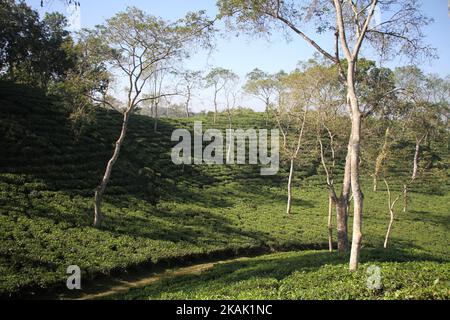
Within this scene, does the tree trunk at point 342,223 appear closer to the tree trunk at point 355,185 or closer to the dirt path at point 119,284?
the tree trunk at point 355,185

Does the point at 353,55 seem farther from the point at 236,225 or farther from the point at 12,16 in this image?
the point at 12,16

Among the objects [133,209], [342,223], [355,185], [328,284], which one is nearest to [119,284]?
[133,209]

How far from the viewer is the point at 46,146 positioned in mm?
27047

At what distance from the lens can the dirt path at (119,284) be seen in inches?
560

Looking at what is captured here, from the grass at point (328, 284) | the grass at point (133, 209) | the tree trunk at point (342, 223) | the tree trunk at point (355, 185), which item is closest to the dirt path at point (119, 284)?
the grass at point (133, 209)

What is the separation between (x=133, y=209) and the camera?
24.4 metres

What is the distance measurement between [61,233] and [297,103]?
2007 cm

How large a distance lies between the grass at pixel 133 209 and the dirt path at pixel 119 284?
1.82 feet

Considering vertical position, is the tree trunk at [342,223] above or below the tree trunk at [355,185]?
below

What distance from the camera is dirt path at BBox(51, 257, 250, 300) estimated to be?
14.2m

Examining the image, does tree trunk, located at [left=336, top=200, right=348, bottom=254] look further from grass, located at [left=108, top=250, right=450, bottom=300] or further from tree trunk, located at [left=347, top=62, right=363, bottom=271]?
tree trunk, located at [left=347, top=62, right=363, bottom=271]

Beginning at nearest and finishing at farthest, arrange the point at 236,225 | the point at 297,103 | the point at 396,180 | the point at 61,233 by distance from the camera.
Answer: the point at 61,233
the point at 236,225
the point at 297,103
the point at 396,180
